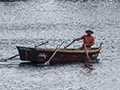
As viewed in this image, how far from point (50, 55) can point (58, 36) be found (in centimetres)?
1715

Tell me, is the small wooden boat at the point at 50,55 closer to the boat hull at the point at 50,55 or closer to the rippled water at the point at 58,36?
the boat hull at the point at 50,55

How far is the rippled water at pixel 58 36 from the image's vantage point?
830 inches

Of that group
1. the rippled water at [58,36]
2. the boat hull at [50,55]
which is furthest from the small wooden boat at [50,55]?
the rippled water at [58,36]

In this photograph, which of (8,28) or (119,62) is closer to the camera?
(119,62)

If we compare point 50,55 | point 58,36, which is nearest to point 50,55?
point 50,55

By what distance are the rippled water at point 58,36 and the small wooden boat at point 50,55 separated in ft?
1.56

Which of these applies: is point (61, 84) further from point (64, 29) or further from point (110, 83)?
point (64, 29)

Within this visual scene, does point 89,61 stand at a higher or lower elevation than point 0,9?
higher

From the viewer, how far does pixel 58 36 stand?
1607 inches

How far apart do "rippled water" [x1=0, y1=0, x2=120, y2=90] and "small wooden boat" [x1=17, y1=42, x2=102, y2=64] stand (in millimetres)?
476

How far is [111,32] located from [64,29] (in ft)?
23.3

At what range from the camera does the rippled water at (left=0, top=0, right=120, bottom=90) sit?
69.2ft

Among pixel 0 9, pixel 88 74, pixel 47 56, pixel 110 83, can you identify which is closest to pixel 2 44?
pixel 47 56

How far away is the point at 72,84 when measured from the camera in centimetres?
2064
